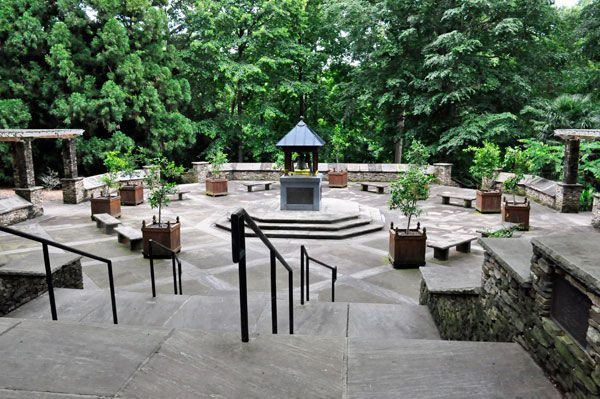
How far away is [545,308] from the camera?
290 cm

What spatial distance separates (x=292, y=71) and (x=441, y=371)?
2390 centimetres

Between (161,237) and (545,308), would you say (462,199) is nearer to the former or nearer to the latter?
(161,237)

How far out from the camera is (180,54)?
22.3 meters

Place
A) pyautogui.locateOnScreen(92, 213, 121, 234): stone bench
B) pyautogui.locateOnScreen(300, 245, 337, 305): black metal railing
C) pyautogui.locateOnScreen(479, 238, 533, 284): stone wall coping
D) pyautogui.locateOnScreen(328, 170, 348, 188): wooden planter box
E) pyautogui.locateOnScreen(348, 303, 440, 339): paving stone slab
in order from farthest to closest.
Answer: pyautogui.locateOnScreen(328, 170, 348, 188): wooden planter box < pyautogui.locateOnScreen(92, 213, 121, 234): stone bench < pyautogui.locateOnScreen(300, 245, 337, 305): black metal railing < pyautogui.locateOnScreen(348, 303, 440, 339): paving stone slab < pyautogui.locateOnScreen(479, 238, 533, 284): stone wall coping

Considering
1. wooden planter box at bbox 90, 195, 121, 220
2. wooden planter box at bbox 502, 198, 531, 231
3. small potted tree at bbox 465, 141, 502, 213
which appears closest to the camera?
wooden planter box at bbox 502, 198, 531, 231

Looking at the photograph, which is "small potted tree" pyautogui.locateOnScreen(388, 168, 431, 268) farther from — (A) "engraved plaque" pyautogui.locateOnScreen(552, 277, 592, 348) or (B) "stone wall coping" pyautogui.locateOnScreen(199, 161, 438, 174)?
(B) "stone wall coping" pyautogui.locateOnScreen(199, 161, 438, 174)

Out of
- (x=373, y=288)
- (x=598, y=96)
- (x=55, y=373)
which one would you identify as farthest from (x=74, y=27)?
(x=598, y=96)

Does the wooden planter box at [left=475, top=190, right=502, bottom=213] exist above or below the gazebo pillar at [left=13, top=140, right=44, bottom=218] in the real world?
below

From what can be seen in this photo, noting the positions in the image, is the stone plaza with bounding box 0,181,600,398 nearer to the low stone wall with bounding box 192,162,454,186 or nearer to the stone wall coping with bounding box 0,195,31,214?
the stone wall coping with bounding box 0,195,31,214

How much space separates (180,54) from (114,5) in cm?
400

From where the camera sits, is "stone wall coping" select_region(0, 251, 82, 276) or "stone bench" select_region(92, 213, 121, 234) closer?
"stone wall coping" select_region(0, 251, 82, 276)

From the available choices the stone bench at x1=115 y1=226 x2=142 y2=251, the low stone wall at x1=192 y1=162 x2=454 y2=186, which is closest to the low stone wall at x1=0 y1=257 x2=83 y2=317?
the stone bench at x1=115 y1=226 x2=142 y2=251

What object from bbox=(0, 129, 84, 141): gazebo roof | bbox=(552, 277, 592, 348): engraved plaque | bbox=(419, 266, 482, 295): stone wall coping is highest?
bbox=(0, 129, 84, 141): gazebo roof

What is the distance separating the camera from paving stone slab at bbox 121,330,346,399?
2414mm
